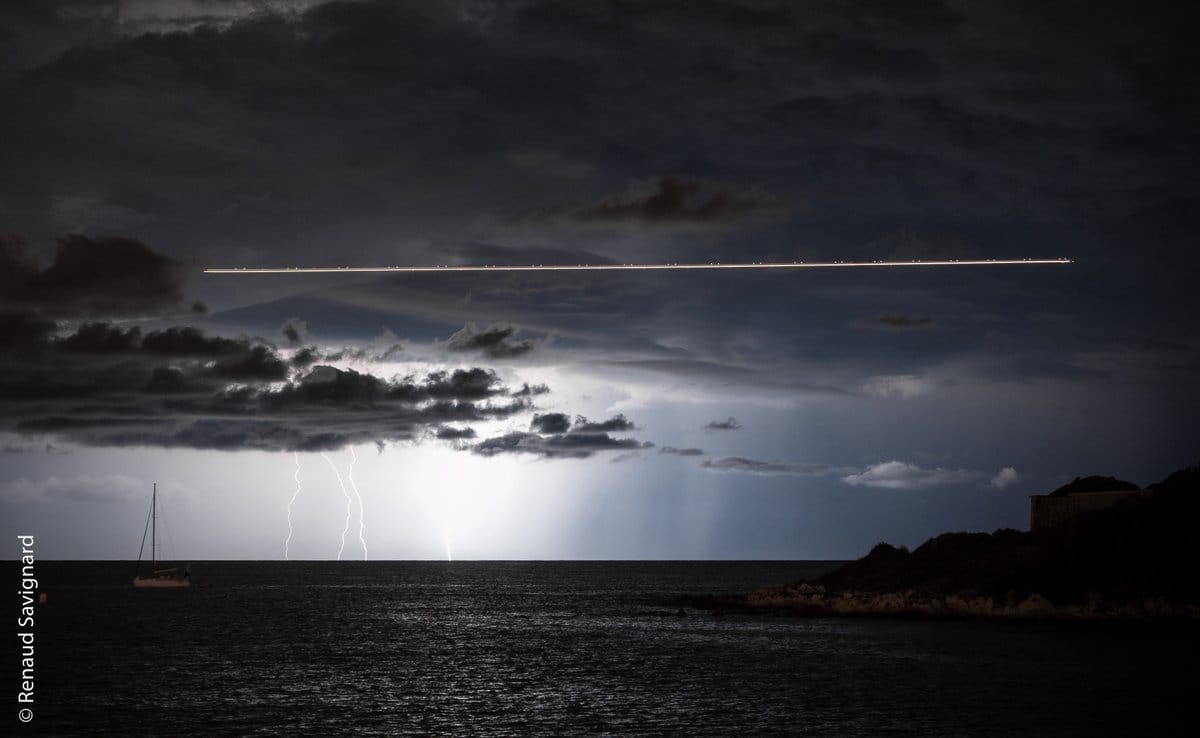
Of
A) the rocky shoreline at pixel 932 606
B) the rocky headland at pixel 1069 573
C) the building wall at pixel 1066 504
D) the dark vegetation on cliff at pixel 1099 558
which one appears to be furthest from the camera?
the building wall at pixel 1066 504

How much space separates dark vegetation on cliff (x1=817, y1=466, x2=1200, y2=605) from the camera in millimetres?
82250

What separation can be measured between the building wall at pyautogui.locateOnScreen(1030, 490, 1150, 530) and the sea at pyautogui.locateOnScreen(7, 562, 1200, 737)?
Result: 16884 millimetres

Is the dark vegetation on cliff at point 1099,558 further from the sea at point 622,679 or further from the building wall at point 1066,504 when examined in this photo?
the sea at point 622,679

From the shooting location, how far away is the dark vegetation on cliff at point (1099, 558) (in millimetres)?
82250

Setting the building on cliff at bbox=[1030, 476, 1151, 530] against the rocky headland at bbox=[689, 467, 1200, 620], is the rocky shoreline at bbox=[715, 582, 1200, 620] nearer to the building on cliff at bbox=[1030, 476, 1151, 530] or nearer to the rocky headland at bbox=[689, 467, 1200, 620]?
the rocky headland at bbox=[689, 467, 1200, 620]

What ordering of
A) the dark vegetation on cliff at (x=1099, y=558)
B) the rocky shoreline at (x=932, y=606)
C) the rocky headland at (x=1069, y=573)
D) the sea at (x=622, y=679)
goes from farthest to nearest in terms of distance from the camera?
the dark vegetation on cliff at (x=1099, y=558), the rocky headland at (x=1069, y=573), the rocky shoreline at (x=932, y=606), the sea at (x=622, y=679)

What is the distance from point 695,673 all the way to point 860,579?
2170 inches

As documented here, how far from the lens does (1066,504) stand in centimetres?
9756

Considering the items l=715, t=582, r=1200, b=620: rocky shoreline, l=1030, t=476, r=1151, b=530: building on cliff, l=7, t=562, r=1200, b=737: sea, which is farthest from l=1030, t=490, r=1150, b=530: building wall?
l=7, t=562, r=1200, b=737: sea

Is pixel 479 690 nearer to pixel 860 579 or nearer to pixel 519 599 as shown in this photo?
pixel 860 579

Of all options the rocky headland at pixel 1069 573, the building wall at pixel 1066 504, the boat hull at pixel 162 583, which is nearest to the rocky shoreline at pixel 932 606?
the rocky headland at pixel 1069 573

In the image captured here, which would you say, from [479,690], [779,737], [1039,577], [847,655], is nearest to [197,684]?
[479,690]

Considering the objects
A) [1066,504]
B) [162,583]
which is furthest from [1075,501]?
[162,583]

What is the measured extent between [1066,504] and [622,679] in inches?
2115
